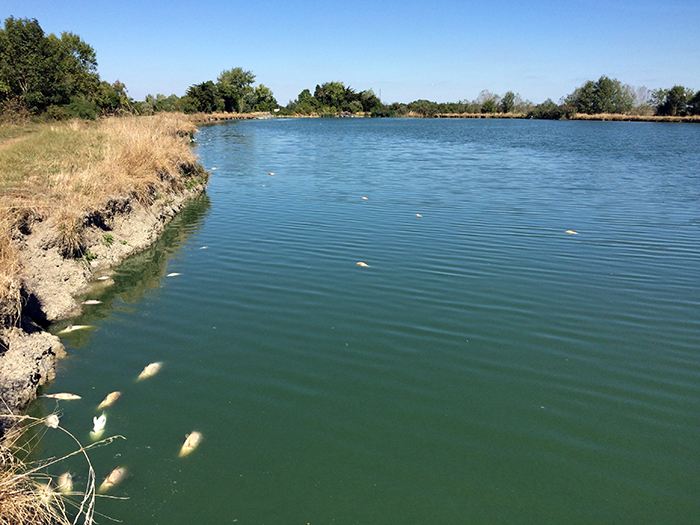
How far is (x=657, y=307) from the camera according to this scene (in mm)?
6195

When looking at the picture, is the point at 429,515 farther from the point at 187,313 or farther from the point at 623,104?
the point at 623,104

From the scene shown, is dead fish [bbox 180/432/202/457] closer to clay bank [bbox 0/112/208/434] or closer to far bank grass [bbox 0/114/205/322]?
clay bank [bbox 0/112/208/434]

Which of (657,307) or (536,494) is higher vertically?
(657,307)

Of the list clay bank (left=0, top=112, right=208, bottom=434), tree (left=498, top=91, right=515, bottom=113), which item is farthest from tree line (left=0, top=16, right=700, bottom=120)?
clay bank (left=0, top=112, right=208, bottom=434)

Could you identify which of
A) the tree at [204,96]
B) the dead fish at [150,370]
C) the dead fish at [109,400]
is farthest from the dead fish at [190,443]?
the tree at [204,96]

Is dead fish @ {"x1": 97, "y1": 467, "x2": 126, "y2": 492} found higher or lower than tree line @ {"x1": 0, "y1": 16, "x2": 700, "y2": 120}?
lower

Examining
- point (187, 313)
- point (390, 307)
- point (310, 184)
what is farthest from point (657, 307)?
point (310, 184)

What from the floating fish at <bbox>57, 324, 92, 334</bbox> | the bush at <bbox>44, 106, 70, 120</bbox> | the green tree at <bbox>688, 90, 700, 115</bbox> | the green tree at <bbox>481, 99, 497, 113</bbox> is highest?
the green tree at <bbox>481, 99, 497, 113</bbox>

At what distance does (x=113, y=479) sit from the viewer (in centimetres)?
338

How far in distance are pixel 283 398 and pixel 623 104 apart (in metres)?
105

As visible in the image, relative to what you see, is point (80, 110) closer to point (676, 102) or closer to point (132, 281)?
point (132, 281)

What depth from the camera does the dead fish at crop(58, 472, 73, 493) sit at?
3.30 m

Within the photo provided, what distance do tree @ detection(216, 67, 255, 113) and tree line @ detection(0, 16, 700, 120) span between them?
186 mm

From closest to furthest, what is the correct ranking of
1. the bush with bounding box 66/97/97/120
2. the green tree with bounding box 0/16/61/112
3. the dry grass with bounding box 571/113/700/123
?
1. the green tree with bounding box 0/16/61/112
2. the bush with bounding box 66/97/97/120
3. the dry grass with bounding box 571/113/700/123
